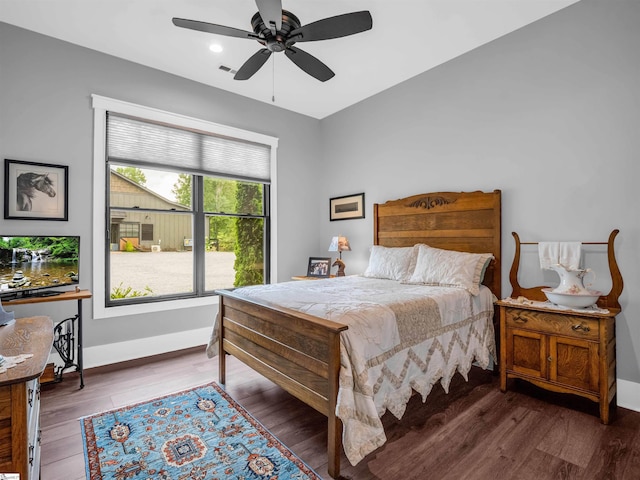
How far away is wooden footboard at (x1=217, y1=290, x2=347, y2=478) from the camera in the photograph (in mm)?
1721

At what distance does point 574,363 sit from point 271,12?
9.94ft

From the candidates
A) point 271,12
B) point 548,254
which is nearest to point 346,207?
point 548,254

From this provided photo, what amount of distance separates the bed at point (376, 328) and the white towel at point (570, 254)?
54cm

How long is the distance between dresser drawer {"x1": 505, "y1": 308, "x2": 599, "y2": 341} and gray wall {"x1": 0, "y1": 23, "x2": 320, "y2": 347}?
3154 millimetres

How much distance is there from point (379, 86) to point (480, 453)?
3729 millimetres

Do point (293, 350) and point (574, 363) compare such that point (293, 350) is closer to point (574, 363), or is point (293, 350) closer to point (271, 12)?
point (574, 363)

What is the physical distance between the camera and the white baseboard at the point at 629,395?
7.73ft

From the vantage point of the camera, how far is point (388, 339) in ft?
6.48

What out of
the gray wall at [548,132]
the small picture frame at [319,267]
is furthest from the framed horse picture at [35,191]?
the gray wall at [548,132]

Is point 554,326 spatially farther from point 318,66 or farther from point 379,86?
point 379,86

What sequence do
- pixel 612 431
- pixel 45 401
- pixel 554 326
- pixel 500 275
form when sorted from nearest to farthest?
pixel 612 431
pixel 554 326
pixel 45 401
pixel 500 275

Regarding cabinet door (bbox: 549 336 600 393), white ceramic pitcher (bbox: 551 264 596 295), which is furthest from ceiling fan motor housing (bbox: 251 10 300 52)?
cabinet door (bbox: 549 336 600 393)

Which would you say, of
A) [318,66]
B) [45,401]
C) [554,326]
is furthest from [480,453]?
[45,401]

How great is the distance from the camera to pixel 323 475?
173 cm
